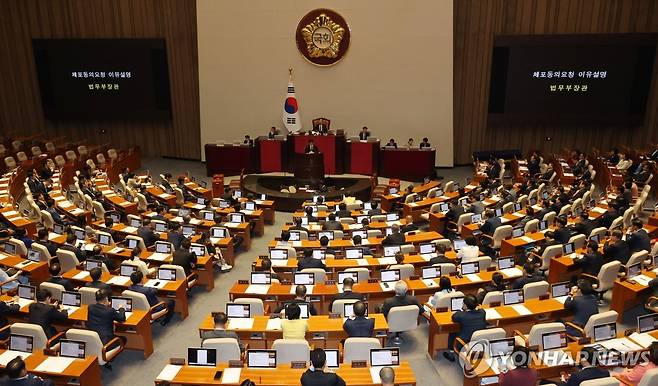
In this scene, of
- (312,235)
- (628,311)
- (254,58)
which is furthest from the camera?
(254,58)

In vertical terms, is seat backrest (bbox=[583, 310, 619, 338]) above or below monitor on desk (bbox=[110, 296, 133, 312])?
above

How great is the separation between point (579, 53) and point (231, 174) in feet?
49.8

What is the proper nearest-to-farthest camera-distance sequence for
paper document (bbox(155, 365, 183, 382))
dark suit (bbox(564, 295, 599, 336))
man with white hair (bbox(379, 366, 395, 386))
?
man with white hair (bbox(379, 366, 395, 386))
paper document (bbox(155, 365, 183, 382))
dark suit (bbox(564, 295, 599, 336))

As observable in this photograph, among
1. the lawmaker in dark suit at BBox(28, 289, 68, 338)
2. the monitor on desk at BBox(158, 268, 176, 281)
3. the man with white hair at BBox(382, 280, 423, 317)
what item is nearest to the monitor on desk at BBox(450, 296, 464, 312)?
the man with white hair at BBox(382, 280, 423, 317)

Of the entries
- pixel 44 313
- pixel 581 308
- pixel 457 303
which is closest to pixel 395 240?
pixel 457 303

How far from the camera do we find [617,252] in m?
10.9

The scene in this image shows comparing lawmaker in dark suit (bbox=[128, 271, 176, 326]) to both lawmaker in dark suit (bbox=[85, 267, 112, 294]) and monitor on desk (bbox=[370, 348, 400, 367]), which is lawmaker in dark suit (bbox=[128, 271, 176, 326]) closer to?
lawmaker in dark suit (bbox=[85, 267, 112, 294])

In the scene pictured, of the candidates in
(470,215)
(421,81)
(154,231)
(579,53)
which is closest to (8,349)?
(154,231)

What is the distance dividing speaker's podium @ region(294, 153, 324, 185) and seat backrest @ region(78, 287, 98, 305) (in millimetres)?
11214

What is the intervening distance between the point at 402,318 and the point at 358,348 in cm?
162

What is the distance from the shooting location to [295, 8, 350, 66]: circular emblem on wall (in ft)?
73.2

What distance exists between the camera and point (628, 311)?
33.8ft

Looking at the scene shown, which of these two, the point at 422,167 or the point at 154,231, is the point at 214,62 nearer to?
the point at 422,167

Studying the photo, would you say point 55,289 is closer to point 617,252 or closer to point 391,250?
point 391,250
